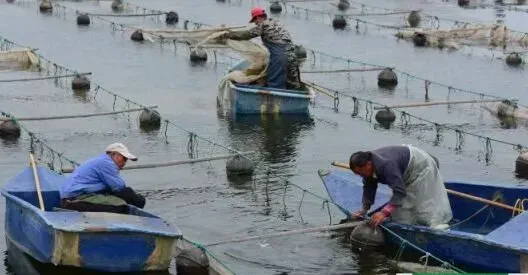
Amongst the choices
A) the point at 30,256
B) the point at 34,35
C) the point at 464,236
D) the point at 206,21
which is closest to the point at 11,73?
the point at 34,35

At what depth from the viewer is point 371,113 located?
25609mm

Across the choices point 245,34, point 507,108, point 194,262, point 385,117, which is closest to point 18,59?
point 245,34

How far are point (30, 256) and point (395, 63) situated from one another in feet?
65.9

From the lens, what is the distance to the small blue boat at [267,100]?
24375mm

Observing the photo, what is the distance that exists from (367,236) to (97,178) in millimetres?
3583

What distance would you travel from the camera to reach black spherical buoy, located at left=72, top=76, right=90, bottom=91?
27906 mm

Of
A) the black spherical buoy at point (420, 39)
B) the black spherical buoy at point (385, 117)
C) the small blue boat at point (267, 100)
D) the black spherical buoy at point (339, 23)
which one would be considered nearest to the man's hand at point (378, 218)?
the black spherical buoy at point (385, 117)

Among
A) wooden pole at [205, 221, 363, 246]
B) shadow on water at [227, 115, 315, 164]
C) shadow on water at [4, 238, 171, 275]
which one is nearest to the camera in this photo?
shadow on water at [4, 238, 171, 275]

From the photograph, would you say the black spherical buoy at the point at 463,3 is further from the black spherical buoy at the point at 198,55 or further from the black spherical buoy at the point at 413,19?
the black spherical buoy at the point at 198,55

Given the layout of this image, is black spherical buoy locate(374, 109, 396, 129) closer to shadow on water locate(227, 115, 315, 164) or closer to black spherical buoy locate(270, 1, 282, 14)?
shadow on water locate(227, 115, 315, 164)

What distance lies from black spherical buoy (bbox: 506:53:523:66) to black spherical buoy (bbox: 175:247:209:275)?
20564 millimetres

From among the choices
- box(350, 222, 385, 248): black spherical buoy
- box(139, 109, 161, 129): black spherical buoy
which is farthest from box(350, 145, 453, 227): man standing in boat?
box(139, 109, 161, 129): black spherical buoy

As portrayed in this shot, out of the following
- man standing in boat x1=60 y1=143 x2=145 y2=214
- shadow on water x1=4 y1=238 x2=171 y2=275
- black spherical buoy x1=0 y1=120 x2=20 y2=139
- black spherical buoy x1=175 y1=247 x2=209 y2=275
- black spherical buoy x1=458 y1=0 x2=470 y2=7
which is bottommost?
shadow on water x1=4 y1=238 x2=171 y2=275

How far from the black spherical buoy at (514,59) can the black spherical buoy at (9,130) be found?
15.8 meters
